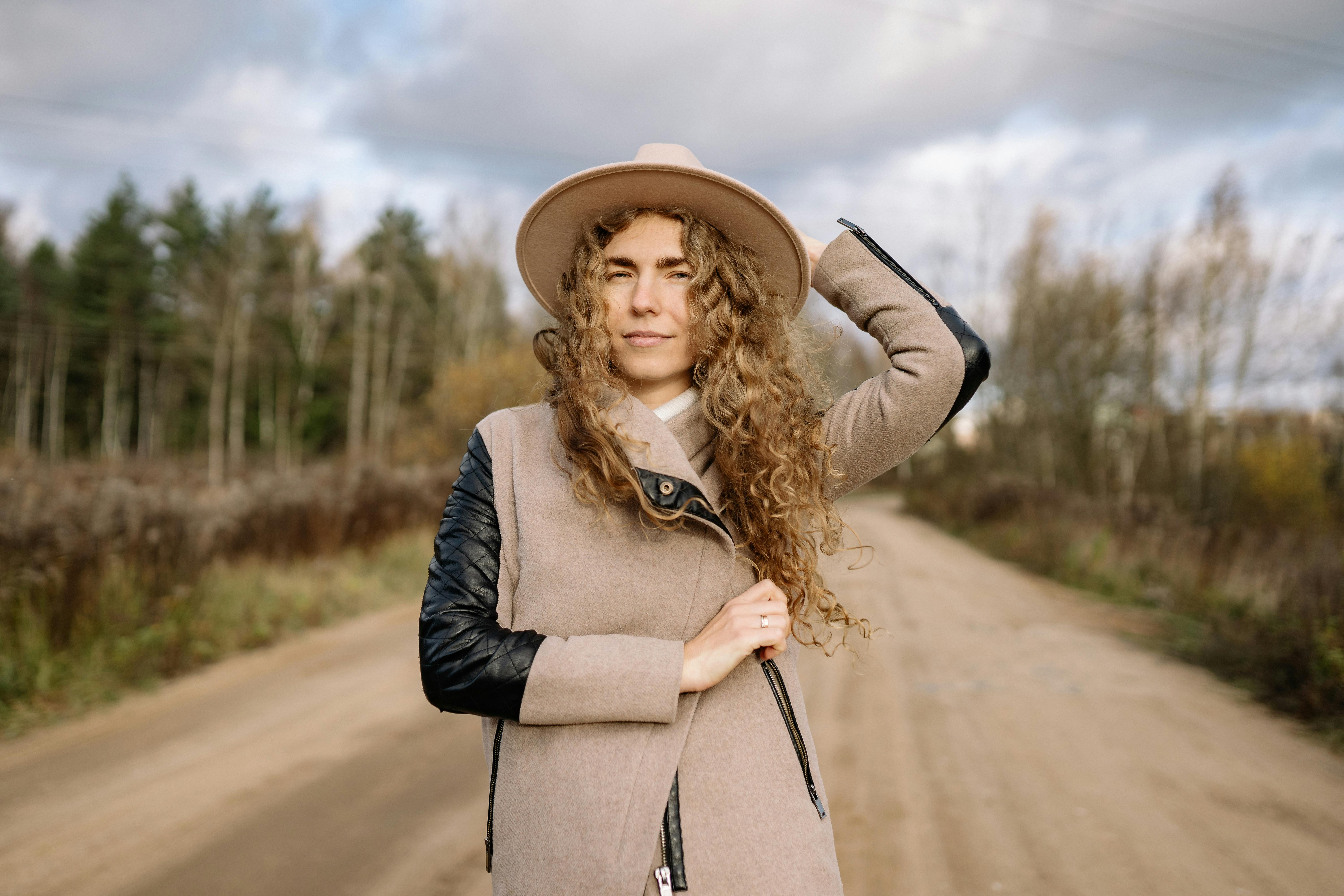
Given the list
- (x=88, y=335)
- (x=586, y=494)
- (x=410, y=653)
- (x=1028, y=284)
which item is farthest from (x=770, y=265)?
(x=88, y=335)

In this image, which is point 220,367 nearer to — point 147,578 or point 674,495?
point 147,578

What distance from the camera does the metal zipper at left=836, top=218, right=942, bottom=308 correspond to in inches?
59.8

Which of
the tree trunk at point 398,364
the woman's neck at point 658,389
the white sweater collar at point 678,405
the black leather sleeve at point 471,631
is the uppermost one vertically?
the tree trunk at point 398,364

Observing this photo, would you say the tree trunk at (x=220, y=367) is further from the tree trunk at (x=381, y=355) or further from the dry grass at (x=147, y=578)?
the dry grass at (x=147, y=578)

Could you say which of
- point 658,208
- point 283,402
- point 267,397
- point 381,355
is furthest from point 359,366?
point 658,208

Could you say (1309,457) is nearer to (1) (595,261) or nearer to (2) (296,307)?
(1) (595,261)

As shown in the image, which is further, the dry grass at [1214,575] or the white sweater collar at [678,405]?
the dry grass at [1214,575]

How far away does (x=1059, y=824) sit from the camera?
3.41 m

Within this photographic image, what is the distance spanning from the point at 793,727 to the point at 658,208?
0.99m

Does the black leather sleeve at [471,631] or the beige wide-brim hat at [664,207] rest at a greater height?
the beige wide-brim hat at [664,207]

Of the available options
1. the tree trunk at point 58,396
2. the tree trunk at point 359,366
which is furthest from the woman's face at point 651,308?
the tree trunk at point 58,396

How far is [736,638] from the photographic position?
1.23 meters

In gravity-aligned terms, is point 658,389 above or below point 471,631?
above

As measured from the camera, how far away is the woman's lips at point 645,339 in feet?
4.78
